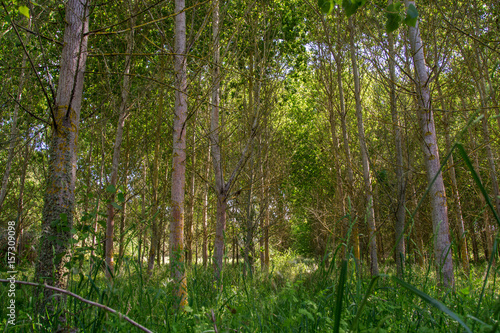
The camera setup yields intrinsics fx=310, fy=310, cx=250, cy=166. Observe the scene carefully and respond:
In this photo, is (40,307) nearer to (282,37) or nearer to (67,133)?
(67,133)

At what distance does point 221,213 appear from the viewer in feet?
16.2

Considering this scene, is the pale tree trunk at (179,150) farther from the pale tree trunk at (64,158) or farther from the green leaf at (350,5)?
the green leaf at (350,5)

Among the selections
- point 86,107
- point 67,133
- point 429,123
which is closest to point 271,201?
point 86,107

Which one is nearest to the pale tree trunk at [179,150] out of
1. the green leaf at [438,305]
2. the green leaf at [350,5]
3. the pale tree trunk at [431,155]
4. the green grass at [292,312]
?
the green grass at [292,312]

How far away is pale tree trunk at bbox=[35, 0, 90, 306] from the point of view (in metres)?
2.27

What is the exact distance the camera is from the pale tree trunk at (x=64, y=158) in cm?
227

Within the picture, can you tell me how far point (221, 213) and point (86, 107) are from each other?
228 inches

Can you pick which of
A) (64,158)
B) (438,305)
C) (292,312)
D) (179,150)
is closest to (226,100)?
(179,150)

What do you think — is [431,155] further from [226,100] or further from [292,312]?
[226,100]

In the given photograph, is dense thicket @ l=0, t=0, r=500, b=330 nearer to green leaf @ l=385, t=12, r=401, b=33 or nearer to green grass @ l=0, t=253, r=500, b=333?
green leaf @ l=385, t=12, r=401, b=33

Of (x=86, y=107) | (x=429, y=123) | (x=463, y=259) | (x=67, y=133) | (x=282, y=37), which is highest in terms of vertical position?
(x=282, y=37)

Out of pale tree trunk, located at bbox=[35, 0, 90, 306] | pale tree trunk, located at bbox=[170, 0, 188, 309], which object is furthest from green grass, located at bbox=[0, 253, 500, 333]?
pale tree trunk, located at bbox=[170, 0, 188, 309]

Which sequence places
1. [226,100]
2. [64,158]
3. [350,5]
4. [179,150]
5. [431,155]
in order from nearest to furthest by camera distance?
[350,5] < [64,158] < [431,155] < [179,150] < [226,100]

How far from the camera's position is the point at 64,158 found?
8.13ft
